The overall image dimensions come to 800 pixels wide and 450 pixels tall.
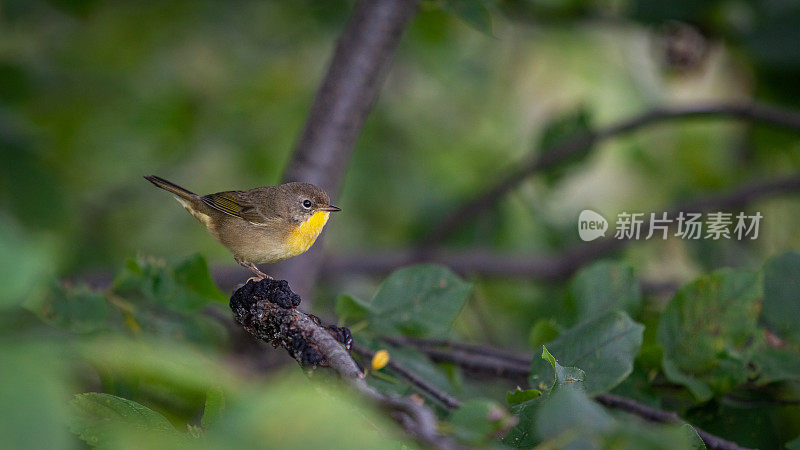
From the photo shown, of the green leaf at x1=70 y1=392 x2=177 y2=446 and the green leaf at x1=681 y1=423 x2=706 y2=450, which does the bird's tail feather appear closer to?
the green leaf at x1=70 y1=392 x2=177 y2=446

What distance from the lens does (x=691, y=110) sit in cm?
314

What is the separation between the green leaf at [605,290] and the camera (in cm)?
193

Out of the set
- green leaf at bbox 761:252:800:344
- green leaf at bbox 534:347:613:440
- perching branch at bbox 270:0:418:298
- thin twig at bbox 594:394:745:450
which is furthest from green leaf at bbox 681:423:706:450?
perching branch at bbox 270:0:418:298

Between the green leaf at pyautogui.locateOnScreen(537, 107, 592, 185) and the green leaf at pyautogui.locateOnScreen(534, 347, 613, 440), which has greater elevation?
the green leaf at pyautogui.locateOnScreen(537, 107, 592, 185)

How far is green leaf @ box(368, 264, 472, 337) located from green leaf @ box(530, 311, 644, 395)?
26cm

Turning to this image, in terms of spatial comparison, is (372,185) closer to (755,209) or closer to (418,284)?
(755,209)

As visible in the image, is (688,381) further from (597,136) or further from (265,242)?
(597,136)

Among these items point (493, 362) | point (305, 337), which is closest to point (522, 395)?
point (305, 337)

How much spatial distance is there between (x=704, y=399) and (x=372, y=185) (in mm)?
3178

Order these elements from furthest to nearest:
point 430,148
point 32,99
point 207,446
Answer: point 430,148, point 32,99, point 207,446

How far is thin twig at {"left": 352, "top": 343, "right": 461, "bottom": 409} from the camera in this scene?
142 centimetres

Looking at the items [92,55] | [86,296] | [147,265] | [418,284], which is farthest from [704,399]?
[92,55]

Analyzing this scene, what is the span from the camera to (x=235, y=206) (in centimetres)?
193

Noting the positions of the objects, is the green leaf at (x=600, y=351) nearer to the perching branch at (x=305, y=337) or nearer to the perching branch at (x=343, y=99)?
the perching branch at (x=305, y=337)
